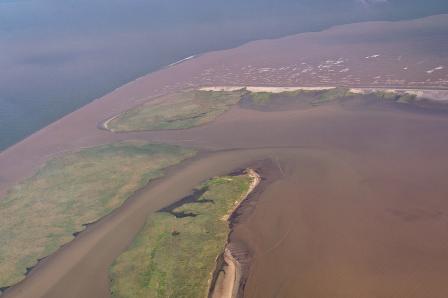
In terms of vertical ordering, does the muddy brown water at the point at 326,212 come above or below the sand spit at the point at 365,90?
below

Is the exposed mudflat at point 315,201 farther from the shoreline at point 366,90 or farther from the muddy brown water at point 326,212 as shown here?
the shoreline at point 366,90

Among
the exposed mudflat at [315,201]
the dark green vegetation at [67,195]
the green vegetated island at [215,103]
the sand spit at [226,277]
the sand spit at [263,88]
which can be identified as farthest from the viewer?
the sand spit at [263,88]

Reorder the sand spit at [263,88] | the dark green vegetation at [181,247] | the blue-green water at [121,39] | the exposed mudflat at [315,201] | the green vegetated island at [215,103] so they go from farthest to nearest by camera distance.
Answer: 1. the blue-green water at [121,39]
2. the sand spit at [263,88]
3. the green vegetated island at [215,103]
4. the dark green vegetation at [181,247]
5. the exposed mudflat at [315,201]

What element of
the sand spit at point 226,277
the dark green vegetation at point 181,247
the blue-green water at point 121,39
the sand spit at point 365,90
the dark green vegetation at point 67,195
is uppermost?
the blue-green water at point 121,39

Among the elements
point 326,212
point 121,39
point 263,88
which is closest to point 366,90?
point 263,88

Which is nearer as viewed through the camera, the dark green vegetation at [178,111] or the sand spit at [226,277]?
the sand spit at [226,277]

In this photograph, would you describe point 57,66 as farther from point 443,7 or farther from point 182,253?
point 443,7

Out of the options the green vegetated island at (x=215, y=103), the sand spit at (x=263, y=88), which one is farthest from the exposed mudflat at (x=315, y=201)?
the sand spit at (x=263, y=88)

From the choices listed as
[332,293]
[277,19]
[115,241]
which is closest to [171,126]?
[115,241]
